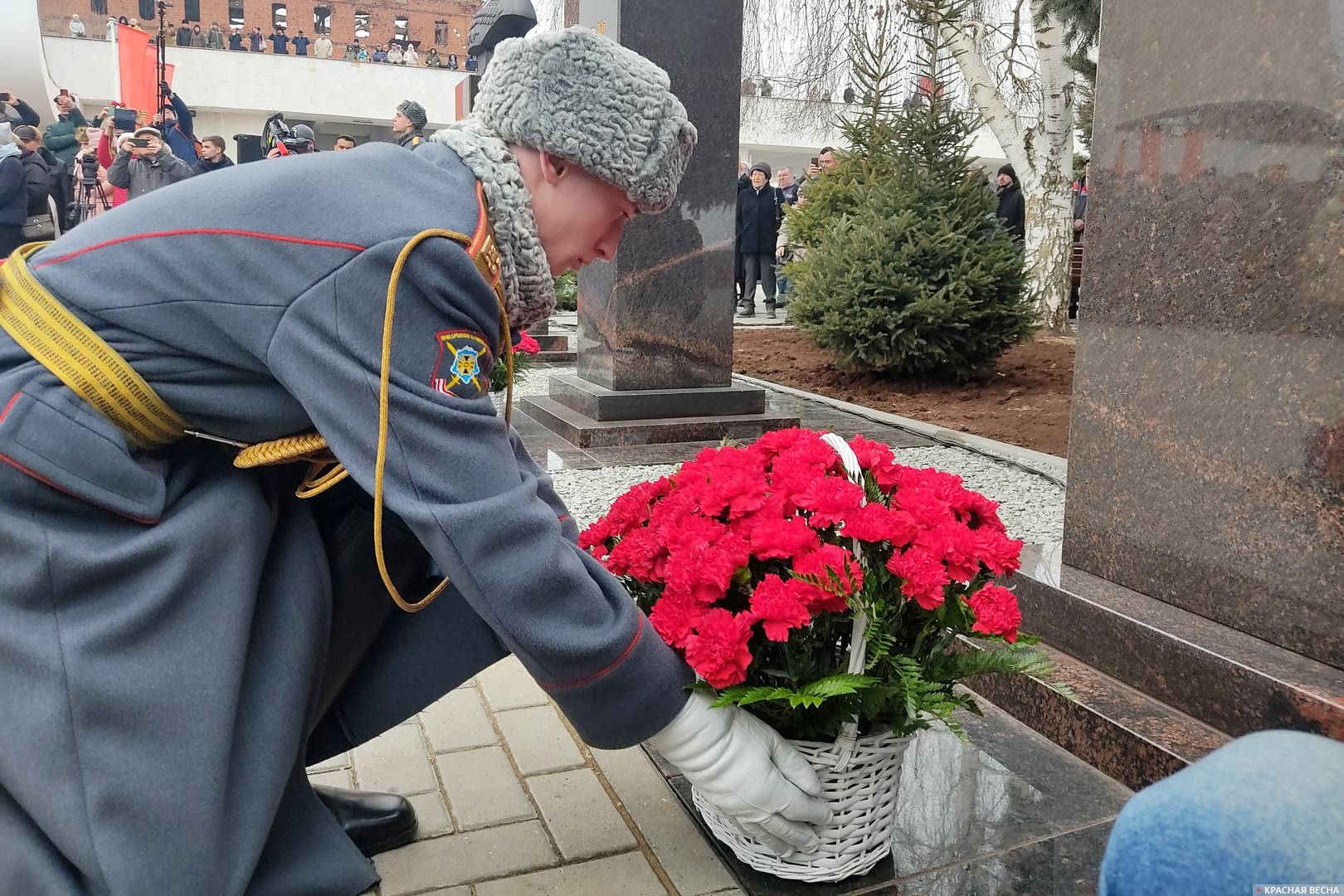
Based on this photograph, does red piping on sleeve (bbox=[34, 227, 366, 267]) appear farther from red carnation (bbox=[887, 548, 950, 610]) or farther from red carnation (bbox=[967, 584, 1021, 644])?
red carnation (bbox=[967, 584, 1021, 644])

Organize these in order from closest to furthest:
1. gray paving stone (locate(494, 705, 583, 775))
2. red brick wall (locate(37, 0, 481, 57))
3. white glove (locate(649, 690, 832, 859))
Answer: white glove (locate(649, 690, 832, 859)) < gray paving stone (locate(494, 705, 583, 775)) < red brick wall (locate(37, 0, 481, 57))

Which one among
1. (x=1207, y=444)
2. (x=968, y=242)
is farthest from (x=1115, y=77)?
(x=968, y=242)

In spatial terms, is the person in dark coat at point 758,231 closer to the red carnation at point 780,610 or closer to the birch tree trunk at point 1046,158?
the birch tree trunk at point 1046,158

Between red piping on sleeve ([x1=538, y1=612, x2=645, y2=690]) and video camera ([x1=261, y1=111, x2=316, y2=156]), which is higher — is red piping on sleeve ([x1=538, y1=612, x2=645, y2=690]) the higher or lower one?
the lower one

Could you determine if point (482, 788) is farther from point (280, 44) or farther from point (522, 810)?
point (280, 44)

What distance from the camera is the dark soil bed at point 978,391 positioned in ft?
22.6

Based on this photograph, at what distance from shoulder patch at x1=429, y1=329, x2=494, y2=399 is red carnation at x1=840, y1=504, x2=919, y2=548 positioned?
0.63m

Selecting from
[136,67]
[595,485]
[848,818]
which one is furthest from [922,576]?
[136,67]

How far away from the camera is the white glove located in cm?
168

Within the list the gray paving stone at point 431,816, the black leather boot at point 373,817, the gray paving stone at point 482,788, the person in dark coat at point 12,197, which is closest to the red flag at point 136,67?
the person in dark coat at point 12,197

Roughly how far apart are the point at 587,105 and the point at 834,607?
82 cm

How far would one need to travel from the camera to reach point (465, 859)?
208cm

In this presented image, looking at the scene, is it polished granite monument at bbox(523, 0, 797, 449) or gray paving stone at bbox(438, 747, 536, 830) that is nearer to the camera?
gray paving stone at bbox(438, 747, 536, 830)

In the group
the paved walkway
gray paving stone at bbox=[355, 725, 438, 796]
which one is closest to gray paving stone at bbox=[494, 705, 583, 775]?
the paved walkway
